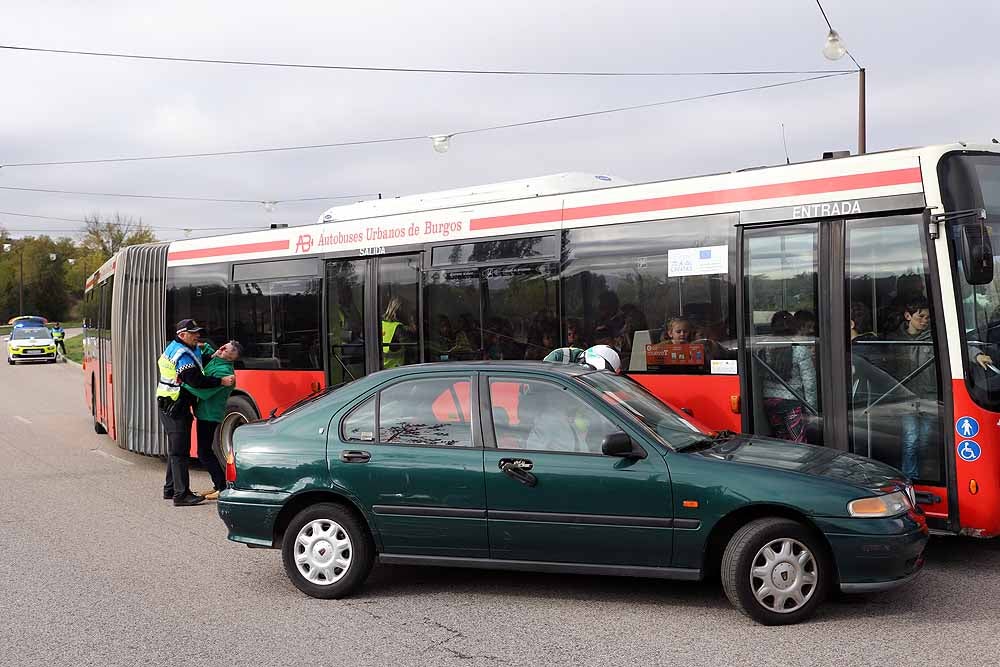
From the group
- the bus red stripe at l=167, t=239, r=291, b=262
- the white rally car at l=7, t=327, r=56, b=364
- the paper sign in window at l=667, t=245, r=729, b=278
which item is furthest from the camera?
the white rally car at l=7, t=327, r=56, b=364

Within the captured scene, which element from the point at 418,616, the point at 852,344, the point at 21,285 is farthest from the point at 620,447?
the point at 21,285

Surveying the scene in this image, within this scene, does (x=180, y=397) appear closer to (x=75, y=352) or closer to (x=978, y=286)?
(x=978, y=286)

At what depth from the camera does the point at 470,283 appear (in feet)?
30.6

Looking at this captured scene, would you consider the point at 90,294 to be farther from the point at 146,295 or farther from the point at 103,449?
the point at 146,295

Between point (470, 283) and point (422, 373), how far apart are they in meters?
3.05

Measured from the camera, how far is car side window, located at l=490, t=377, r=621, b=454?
231 inches

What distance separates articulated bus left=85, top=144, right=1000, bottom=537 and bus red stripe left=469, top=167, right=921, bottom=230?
0.6 inches

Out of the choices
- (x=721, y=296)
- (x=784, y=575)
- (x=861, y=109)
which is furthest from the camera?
(x=861, y=109)

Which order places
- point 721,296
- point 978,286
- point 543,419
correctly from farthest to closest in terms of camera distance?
1. point 721,296
2. point 978,286
3. point 543,419

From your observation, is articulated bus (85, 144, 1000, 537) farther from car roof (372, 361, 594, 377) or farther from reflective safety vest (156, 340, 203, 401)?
car roof (372, 361, 594, 377)

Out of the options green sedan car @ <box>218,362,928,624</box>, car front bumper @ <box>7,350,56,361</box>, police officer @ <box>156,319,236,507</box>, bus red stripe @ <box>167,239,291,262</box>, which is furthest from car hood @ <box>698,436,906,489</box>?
car front bumper @ <box>7,350,56,361</box>

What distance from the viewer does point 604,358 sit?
8.02m

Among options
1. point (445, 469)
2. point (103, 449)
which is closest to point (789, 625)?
point (445, 469)

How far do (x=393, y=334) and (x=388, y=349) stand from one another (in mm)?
163
